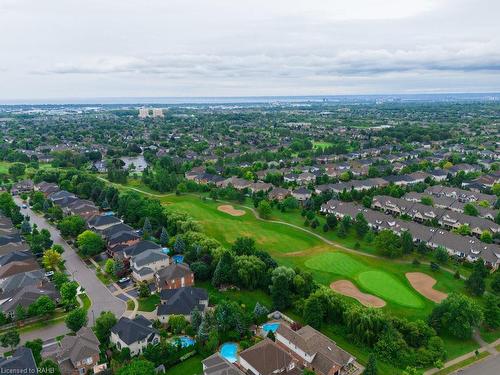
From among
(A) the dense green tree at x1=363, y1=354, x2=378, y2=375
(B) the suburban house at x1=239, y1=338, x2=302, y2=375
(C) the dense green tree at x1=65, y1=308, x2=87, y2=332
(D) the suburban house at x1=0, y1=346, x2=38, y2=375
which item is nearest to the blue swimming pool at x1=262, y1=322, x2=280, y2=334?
A: (B) the suburban house at x1=239, y1=338, x2=302, y2=375

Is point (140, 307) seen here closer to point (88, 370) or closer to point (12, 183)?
point (88, 370)

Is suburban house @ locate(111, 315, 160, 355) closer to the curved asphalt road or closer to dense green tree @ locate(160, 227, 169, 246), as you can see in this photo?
the curved asphalt road

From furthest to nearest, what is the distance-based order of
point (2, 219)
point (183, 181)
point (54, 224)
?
point (183, 181), point (54, 224), point (2, 219)

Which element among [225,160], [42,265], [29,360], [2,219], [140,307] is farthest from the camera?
[225,160]

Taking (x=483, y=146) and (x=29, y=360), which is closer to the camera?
(x=29, y=360)

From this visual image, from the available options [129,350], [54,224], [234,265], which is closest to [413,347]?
[234,265]

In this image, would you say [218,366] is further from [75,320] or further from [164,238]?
[164,238]

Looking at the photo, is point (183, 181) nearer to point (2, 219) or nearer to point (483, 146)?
point (2, 219)

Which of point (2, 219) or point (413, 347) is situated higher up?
point (2, 219)
